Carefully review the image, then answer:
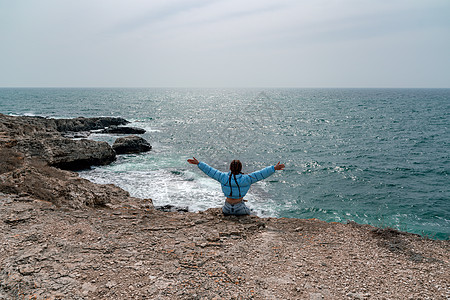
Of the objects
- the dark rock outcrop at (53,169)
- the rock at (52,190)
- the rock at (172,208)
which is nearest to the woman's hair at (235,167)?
the dark rock outcrop at (53,169)

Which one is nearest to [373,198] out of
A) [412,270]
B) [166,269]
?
[412,270]

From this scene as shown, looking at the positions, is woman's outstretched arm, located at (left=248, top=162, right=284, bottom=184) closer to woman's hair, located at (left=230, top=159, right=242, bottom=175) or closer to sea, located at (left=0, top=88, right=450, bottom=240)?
woman's hair, located at (left=230, top=159, right=242, bottom=175)

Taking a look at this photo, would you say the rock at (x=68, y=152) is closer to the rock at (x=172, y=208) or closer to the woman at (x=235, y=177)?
the rock at (x=172, y=208)

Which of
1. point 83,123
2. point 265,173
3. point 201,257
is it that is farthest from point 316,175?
point 83,123

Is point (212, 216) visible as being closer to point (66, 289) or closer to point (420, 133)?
point (66, 289)

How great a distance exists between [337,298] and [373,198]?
17537 millimetres

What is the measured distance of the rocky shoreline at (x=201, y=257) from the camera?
14.6 feet

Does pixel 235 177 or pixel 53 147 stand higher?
pixel 235 177

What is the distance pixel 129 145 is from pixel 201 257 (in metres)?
27.0

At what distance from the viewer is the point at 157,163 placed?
2677 centimetres

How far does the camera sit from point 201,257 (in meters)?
5.39

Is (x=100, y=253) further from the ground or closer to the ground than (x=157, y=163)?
further from the ground

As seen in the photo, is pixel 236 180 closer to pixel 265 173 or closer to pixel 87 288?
pixel 265 173

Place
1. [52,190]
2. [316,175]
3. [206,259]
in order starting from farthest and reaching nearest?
[316,175] < [52,190] < [206,259]
